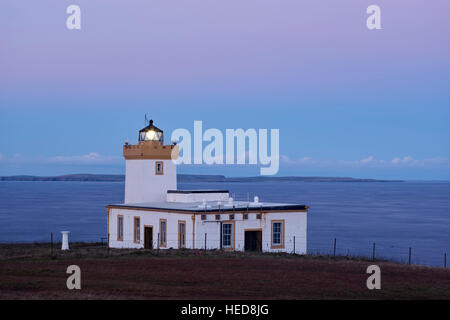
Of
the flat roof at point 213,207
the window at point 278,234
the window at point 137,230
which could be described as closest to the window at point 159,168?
the flat roof at point 213,207

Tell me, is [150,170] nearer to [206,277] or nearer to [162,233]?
[162,233]

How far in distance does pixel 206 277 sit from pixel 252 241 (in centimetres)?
1274

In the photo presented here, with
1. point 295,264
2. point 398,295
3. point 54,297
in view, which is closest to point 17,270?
point 54,297

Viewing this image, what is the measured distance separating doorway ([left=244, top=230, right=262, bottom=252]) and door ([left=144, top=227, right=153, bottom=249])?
5.08 meters

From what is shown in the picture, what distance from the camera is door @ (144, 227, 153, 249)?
115ft

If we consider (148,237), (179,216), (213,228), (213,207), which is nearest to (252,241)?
(213,228)

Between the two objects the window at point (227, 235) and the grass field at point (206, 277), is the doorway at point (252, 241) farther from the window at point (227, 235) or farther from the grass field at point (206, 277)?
the grass field at point (206, 277)

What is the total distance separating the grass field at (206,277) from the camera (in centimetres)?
1783

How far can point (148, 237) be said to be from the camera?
35.1m

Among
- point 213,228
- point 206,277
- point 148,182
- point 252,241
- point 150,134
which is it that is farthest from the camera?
point 150,134

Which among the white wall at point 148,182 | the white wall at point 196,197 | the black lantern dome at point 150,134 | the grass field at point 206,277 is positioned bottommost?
the grass field at point 206,277

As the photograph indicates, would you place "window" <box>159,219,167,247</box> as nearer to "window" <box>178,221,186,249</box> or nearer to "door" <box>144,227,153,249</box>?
"door" <box>144,227,153,249</box>
